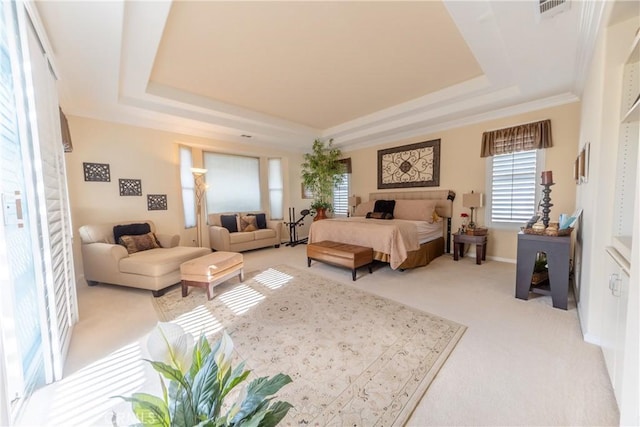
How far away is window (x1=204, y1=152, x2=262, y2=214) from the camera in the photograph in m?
5.46

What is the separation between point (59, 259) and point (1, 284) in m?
1.32

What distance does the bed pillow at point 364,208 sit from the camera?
577 cm

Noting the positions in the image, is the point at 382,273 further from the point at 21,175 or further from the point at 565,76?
the point at 21,175

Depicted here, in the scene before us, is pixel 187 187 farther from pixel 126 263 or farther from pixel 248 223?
pixel 126 263

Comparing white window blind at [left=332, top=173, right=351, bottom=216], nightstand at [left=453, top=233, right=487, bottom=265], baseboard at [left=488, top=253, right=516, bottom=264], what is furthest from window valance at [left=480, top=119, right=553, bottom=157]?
white window blind at [left=332, top=173, right=351, bottom=216]

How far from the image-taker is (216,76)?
3.22 m

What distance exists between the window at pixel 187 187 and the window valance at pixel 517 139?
557 centimetres

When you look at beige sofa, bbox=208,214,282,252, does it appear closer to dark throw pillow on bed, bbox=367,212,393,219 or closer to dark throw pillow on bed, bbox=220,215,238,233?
dark throw pillow on bed, bbox=220,215,238,233

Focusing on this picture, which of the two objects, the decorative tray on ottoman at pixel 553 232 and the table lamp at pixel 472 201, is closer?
the decorative tray on ottoman at pixel 553 232

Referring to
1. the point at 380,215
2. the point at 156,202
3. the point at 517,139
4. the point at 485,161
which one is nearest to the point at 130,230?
the point at 156,202

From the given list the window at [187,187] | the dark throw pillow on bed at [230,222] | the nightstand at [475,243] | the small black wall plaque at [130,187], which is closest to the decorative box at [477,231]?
the nightstand at [475,243]

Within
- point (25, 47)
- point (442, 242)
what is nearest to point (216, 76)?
point (25, 47)

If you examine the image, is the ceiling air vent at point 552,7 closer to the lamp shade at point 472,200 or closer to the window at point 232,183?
the lamp shade at point 472,200

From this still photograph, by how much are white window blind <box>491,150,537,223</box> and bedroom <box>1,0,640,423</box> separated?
0.63 feet
